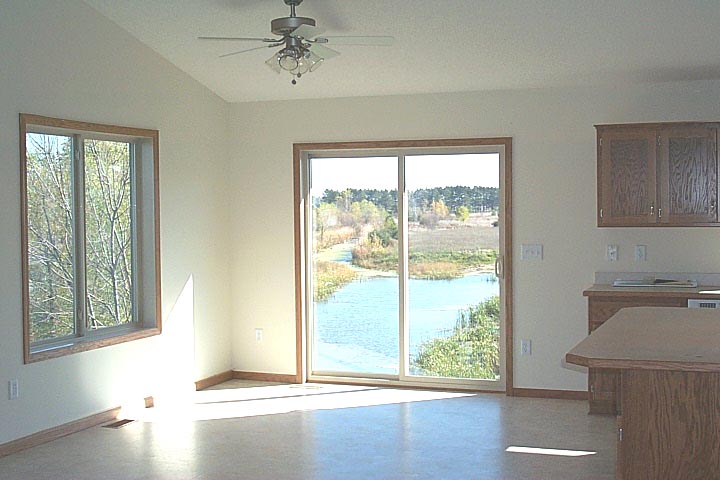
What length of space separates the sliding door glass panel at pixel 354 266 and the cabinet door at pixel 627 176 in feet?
5.58

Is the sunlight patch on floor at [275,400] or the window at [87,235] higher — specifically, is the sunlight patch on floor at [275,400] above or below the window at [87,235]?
below

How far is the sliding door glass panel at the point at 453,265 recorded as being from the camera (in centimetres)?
700

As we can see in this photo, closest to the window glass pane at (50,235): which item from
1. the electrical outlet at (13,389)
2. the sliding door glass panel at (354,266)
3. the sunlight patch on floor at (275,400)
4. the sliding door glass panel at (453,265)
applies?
the electrical outlet at (13,389)

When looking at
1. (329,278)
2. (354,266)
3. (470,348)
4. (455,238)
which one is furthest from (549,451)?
(329,278)

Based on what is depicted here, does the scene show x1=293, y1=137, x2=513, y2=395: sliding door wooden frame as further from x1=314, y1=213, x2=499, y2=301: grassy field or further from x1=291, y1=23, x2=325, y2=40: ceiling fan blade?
x1=291, y1=23, x2=325, y2=40: ceiling fan blade

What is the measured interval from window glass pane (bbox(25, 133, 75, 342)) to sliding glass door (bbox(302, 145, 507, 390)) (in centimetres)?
213

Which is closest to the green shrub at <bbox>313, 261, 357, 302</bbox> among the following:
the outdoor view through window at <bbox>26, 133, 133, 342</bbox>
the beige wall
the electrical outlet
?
the beige wall

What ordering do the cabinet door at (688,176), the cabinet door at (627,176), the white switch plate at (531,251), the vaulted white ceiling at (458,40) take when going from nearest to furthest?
the vaulted white ceiling at (458,40) < the cabinet door at (688,176) < the cabinet door at (627,176) < the white switch plate at (531,251)

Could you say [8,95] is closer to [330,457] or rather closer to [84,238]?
[84,238]

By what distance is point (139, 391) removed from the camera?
6.50 meters

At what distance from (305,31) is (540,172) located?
282 centimetres

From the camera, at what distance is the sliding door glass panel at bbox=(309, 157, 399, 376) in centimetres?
729

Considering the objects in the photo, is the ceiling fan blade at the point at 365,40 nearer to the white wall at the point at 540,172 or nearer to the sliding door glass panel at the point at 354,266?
the white wall at the point at 540,172

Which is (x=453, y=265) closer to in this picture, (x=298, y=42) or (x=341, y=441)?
(x=341, y=441)
